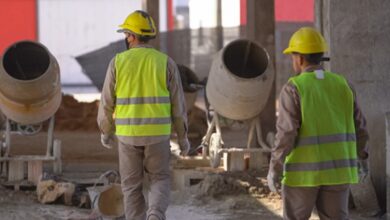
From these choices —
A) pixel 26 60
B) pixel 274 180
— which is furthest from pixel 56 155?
pixel 274 180

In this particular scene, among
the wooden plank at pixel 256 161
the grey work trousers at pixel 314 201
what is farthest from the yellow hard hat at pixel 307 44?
the wooden plank at pixel 256 161

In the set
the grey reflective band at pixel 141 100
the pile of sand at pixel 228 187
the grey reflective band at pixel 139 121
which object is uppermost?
the grey reflective band at pixel 141 100

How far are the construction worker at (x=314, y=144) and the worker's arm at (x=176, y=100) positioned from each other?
1.32 m

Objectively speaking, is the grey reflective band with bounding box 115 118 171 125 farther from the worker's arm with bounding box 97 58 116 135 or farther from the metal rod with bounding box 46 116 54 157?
the metal rod with bounding box 46 116 54 157

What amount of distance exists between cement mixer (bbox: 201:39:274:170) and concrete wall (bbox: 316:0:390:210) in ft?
2.85

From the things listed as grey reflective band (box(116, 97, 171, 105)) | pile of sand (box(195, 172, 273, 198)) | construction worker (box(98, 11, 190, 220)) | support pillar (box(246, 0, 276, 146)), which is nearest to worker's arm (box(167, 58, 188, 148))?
construction worker (box(98, 11, 190, 220))

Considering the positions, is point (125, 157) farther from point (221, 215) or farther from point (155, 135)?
point (221, 215)

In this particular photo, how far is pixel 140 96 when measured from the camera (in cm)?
597

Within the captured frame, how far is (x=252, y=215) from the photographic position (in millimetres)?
7613

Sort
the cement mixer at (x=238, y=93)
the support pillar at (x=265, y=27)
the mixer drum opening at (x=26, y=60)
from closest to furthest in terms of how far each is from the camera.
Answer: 1. the cement mixer at (x=238, y=93)
2. the mixer drum opening at (x=26, y=60)
3. the support pillar at (x=265, y=27)

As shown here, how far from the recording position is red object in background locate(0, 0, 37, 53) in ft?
67.3

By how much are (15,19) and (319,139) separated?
16.7m

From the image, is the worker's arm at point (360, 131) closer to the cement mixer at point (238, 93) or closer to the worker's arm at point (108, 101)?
the worker's arm at point (108, 101)

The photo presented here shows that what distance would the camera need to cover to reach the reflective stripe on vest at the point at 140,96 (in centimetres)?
595
